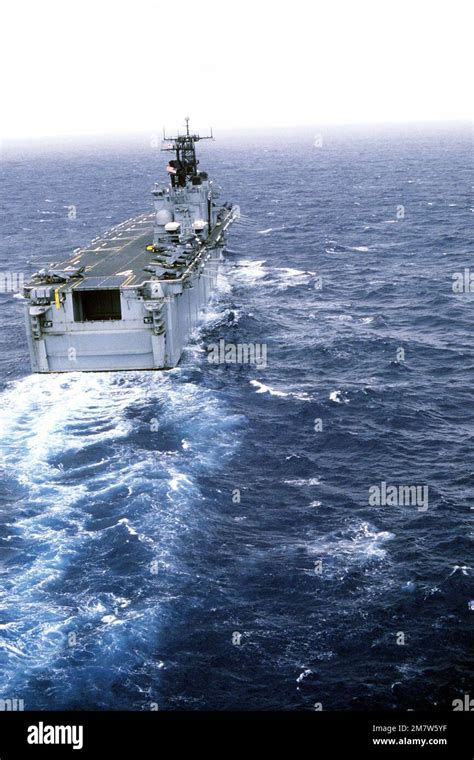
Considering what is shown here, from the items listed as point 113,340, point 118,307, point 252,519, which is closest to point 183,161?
point 118,307

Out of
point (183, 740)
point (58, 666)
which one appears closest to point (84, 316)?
point (58, 666)

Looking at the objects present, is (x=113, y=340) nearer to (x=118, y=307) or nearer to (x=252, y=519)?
(x=118, y=307)

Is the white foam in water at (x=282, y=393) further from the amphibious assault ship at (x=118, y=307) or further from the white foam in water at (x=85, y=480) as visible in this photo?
the amphibious assault ship at (x=118, y=307)

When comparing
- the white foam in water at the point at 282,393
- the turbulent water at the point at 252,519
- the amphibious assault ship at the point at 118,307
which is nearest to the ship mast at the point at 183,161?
the amphibious assault ship at the point at 118,307

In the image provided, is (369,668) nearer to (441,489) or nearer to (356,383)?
(441,489)

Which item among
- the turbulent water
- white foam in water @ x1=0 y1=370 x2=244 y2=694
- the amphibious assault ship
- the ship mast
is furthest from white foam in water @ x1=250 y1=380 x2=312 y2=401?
the ship mast

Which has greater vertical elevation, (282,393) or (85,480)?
(282,393)

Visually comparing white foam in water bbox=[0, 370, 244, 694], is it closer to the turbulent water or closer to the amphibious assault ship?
the turbulent water

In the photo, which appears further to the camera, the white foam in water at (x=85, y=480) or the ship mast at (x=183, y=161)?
the ship mast at (x=183, y=161)
